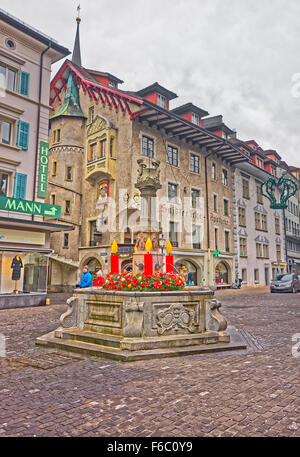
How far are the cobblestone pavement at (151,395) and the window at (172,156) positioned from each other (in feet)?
77.2

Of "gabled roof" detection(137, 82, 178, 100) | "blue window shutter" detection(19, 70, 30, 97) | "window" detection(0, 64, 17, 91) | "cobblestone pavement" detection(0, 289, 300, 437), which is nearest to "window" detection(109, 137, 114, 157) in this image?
"gabled roof" detection(137, 82, 178, 100)

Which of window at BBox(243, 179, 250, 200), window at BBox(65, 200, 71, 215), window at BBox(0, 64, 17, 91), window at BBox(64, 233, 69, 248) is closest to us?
window at BBox(0, 64, 17, 91)

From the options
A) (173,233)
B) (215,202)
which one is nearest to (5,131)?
(173,233)

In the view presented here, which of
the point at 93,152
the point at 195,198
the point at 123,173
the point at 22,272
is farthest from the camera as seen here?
the point at 195,198

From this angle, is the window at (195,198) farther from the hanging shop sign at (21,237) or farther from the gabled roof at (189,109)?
the hanging shop sign at (21,237)

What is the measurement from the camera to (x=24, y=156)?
60.4 feet

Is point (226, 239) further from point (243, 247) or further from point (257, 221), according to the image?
point (257, 221)

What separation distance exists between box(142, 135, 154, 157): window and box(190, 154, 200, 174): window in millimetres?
5155

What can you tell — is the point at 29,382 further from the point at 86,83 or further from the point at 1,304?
the point at 86,83

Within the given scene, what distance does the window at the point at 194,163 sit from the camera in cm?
3125

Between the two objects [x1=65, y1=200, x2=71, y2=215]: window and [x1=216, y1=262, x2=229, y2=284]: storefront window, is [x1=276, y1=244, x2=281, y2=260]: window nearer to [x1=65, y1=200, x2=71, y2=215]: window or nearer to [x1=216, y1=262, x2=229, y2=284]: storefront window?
[x1=216, y1=262, x2=229, y2=284]: storefront window

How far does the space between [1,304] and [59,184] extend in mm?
16115

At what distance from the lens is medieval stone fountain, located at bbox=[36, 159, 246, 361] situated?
6.32 m

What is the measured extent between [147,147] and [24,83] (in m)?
10.8
